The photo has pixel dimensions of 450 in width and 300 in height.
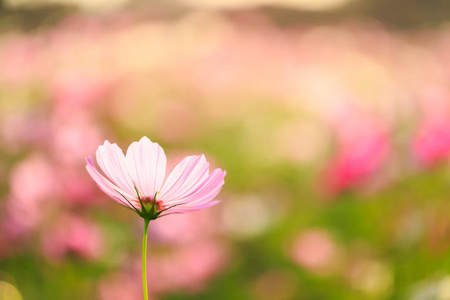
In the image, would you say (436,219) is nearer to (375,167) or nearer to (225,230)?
(375,167)

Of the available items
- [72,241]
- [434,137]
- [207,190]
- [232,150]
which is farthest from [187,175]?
[232,150]

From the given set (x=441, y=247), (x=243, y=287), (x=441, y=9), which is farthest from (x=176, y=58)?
(x=441, y=9)

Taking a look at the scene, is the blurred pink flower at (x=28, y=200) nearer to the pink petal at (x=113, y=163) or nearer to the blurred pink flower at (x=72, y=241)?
the blurred pink flower at (x=72, y=241)

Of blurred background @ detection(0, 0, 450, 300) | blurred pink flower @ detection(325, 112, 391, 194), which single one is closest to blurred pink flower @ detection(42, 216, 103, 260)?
blurred background @ detection(0, 0, 450, 300)

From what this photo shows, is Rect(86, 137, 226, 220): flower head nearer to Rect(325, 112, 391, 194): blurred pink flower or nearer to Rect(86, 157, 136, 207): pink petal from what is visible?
Rect(86, 157, 136, 207): pink petal

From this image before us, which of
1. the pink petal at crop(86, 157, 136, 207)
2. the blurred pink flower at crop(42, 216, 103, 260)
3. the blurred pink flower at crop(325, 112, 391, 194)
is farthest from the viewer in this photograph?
the blurred pink flower at crop(325, 112, 391, 194)

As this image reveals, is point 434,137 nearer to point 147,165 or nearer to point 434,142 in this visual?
point 434,142

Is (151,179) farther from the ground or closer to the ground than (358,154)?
closer to the ground

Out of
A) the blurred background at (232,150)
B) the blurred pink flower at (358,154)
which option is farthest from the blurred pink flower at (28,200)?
the blurred pink flower at (358,154)
